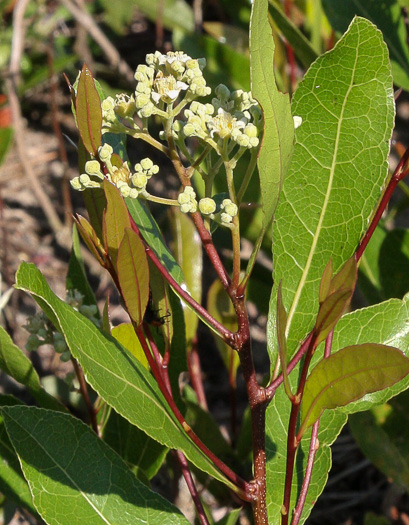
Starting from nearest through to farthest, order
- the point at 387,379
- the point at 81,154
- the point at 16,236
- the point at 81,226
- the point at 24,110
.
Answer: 1. the point at 387,379
2. the point at 81,226
3. the point at 81,154
4. the point at 16,236
5. the point at 24,110

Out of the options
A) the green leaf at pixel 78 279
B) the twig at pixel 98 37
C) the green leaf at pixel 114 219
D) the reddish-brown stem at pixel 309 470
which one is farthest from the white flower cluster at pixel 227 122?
the twig at pixel 98 37

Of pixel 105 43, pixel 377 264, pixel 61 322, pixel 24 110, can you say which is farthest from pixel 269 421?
pixel 24 110

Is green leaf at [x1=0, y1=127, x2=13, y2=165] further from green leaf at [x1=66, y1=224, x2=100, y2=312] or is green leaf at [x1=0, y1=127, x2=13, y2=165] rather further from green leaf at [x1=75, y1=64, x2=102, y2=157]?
green leaf at [x1=75, y1=64, x2=102, y2=157]

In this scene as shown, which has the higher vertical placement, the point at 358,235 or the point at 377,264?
the point at 358,235

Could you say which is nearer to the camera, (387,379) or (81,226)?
(387,379)

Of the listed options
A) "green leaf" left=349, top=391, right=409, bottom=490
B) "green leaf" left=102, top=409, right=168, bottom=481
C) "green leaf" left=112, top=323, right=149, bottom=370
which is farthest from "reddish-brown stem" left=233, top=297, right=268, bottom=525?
"green leaf" left=349, top=391, right=409, bottom=490

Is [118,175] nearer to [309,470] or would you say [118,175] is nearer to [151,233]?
[151,233]

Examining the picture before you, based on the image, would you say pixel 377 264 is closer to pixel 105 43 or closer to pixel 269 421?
pixel 269 421

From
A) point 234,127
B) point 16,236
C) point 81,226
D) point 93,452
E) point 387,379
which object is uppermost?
point 234,127
